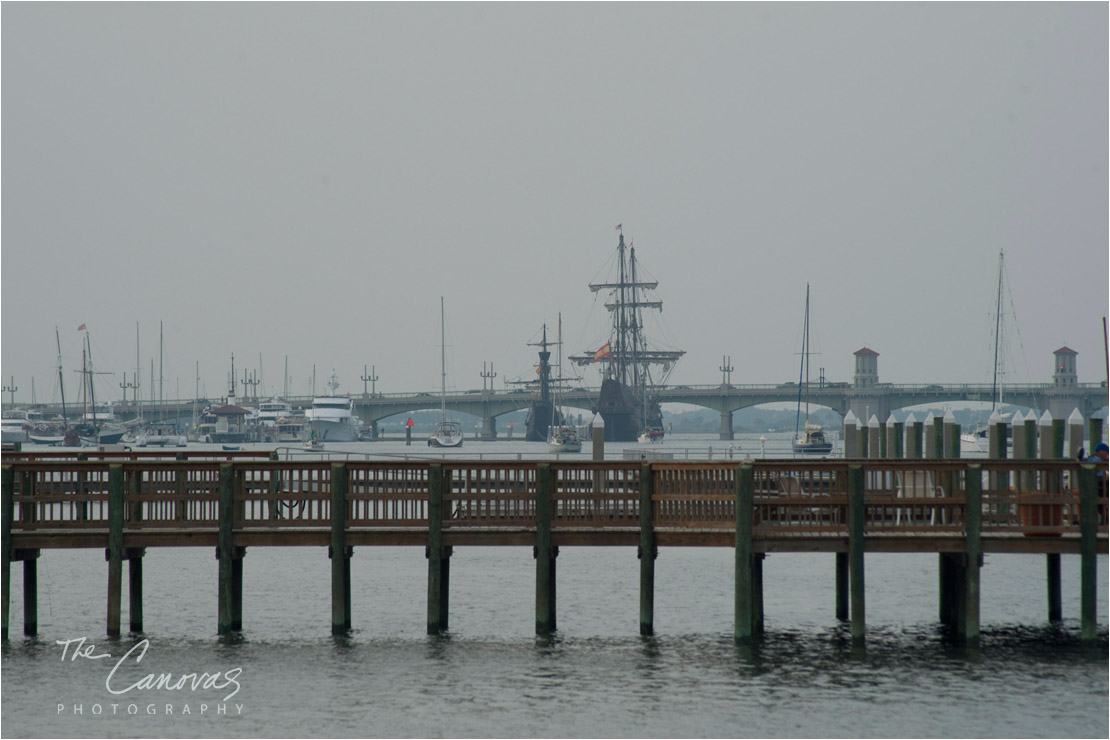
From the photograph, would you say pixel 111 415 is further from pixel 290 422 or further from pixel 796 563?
pixel 796 563

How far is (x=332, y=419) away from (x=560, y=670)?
6762 inches

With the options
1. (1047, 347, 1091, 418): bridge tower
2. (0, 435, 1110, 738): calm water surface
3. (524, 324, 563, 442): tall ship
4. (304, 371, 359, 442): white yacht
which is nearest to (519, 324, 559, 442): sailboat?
(524, 324, 563, 442): tall ship

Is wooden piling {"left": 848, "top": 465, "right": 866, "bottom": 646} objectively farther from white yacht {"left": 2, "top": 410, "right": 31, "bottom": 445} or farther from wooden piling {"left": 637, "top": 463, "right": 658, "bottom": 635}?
white yacht {"left": 2, "top": 410, "right": 31, "bottom": 445}

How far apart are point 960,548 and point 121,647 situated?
50.5ft

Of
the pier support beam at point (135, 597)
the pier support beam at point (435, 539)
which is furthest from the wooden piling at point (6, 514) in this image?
the pier support beam at point (435, 539)

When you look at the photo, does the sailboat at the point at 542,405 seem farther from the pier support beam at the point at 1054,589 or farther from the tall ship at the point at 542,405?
the pier support beam at the point at 1054,589

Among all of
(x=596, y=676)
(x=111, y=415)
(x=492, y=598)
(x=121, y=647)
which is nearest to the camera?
(x=596, y=676)

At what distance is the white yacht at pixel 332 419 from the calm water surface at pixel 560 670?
514 feet

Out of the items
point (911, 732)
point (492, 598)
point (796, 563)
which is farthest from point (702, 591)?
point (911, 732)

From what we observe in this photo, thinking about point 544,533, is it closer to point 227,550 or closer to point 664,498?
point 664,498

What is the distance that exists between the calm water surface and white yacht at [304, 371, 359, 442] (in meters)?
157

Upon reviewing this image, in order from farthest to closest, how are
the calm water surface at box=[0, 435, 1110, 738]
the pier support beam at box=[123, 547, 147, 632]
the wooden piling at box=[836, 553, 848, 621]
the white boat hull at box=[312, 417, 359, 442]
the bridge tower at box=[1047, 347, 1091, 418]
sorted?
the white boat hull at box=[312, 417, 359, 442], the bridge tower at box=[1047, 347, 1091, 418], the wooden piling at box=[836, 553, 848, 621], the pier support beam at box=[123, 547, 147, 632], the calm water surface at box=[0, 435, 1110, 738]

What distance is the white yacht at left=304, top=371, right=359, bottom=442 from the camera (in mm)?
187750

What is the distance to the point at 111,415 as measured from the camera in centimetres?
19962
